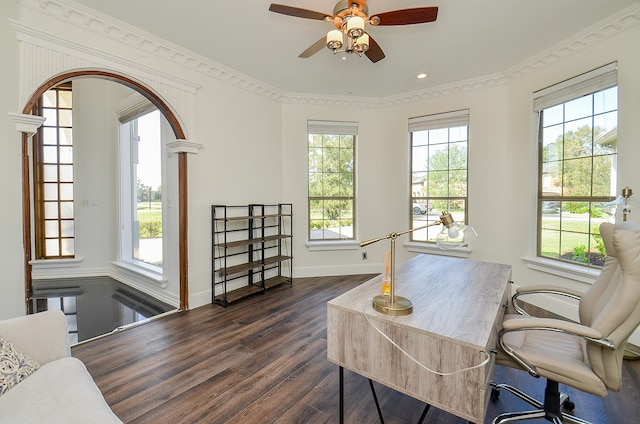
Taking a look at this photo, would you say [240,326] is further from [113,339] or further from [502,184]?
[502,184]

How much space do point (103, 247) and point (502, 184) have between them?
6.35 metres

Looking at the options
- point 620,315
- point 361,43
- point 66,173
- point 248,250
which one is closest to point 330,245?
point 248,250

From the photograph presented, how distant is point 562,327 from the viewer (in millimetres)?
1283

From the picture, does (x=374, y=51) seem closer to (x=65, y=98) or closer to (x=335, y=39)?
(x=335, y=39)

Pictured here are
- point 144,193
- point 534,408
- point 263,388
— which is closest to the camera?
point 534,408

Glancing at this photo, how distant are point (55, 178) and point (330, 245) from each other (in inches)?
187

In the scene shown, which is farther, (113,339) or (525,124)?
(525,124)

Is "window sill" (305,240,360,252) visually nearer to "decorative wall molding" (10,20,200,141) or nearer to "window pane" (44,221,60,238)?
"decorative wall molding" (10,20,200,141)

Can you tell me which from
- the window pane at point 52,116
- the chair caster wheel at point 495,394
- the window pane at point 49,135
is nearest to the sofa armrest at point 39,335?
the chair caster wheel at point 495,394

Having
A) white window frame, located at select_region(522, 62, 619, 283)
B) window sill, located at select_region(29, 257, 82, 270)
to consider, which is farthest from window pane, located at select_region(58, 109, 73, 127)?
white window frame, located at select_region(522, 62, 619, 283)

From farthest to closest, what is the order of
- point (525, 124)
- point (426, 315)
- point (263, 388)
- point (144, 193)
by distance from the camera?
point (144, 193)
point (525, 124)
point (263, 388)
point (426, 315)

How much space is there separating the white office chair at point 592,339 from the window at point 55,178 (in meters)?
6.23

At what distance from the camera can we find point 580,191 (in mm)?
3029

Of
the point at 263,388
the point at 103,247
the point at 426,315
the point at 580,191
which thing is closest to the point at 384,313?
the point at 426,315
